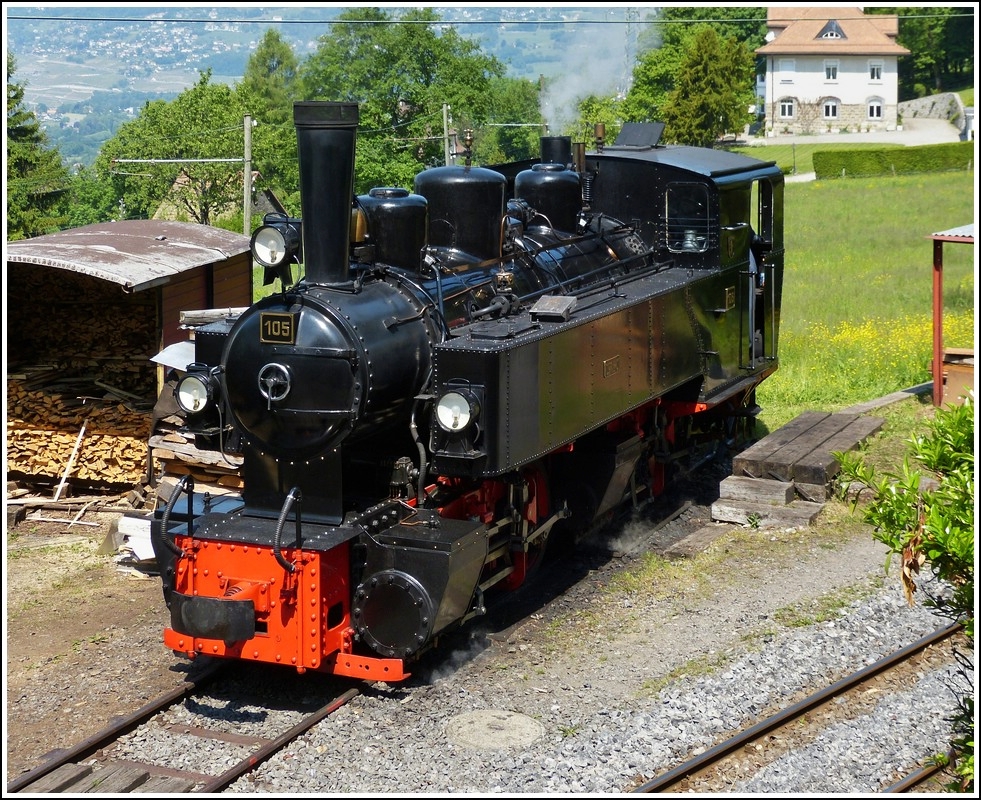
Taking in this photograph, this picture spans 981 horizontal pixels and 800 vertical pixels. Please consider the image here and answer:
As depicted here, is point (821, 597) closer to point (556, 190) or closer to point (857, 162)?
point (556, 190)

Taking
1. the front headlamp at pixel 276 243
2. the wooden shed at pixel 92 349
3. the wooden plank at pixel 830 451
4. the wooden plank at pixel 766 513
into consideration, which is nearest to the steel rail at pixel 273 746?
the front headlamp at pixel 276 243

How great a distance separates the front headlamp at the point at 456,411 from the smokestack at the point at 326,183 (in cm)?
93

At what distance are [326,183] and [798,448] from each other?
590 cm

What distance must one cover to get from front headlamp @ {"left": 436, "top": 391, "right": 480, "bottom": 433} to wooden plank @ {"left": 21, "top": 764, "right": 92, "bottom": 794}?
2657 mm

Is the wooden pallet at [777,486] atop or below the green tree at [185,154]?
below

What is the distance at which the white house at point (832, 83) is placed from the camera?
63188mm

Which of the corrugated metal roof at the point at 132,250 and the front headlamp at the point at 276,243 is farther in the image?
the corrugated metal roof at the point at 132,250

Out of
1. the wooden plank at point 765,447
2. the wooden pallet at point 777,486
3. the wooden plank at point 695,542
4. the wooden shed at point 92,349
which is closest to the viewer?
the wooden plank at point 695,542

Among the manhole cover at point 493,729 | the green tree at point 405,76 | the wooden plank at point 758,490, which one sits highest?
the green tree at point 405,76

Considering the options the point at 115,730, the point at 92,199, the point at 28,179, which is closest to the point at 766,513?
the point at 115,730

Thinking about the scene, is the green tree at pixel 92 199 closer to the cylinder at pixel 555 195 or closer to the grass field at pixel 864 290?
the grass field at pixel 864 290

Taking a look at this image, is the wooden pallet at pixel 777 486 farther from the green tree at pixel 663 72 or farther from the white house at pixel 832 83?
the white house at pixel 832 83

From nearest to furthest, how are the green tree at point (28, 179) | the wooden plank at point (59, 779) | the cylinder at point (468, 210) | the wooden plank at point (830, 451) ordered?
the wooden plank at point (59, 779)
the cylinder at point (468, 210)
the wooden plank at point (830, 451)
the green tree at point (28, 179)

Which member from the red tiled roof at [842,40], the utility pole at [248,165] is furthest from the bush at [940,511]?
the red tiled roof at [842,40]
